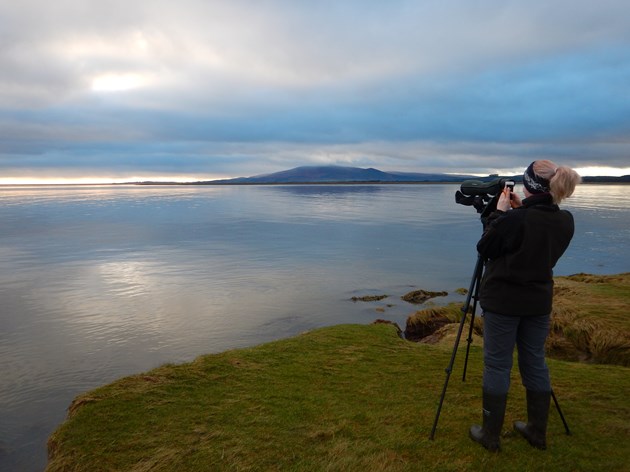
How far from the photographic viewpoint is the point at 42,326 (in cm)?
1573

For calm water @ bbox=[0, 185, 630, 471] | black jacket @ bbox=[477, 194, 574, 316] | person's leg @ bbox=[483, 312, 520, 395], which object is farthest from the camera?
calm water @ bbox=[0, 185, 630, 471]

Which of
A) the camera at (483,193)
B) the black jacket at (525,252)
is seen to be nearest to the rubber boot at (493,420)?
the black jacket at (525,252)

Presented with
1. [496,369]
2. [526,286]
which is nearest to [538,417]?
[496,369]

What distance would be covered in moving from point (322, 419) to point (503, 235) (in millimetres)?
3672

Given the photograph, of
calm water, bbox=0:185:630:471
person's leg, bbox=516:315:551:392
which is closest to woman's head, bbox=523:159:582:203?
person's leg, bbox=516:315:551:392

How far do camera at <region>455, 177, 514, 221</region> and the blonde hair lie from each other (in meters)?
0.64

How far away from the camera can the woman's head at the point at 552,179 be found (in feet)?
16.1

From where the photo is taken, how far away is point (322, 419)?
6.19m

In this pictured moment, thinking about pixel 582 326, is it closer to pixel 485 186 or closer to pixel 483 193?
pixel 483 193

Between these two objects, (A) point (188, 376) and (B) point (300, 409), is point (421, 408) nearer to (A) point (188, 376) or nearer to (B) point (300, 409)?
(B) point (300, 409)

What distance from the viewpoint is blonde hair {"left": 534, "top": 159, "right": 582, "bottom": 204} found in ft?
16.0

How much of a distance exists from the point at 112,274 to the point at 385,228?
112 ft

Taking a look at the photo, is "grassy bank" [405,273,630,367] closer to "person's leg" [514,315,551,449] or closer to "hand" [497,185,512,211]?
"person's leg" [514,315,551,449]

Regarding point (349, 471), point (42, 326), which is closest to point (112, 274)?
point (42, 326)
